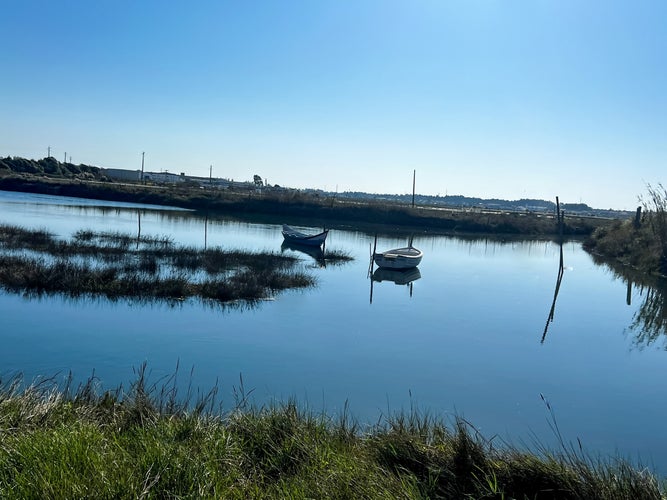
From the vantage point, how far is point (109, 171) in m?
132

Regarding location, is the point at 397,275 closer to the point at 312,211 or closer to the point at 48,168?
the point at 312,211

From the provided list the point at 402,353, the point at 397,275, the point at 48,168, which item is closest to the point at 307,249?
the point at 397,275

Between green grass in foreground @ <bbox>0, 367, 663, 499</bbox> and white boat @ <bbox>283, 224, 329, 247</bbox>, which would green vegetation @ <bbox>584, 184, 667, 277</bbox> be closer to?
white boat @ <bbox>283, 224, 329, 247</bbox>

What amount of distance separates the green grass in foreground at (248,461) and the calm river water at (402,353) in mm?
1546

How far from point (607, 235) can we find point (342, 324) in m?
35.4

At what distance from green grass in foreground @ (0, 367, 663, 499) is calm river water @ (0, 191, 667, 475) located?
1.55 meters

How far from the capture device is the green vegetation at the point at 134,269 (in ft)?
54.8

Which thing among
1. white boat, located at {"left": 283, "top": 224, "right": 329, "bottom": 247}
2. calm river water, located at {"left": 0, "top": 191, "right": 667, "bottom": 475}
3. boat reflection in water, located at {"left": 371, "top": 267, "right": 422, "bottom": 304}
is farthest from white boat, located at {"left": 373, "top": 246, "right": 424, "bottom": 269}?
white boat, located at {"left": 283, "top": 224, "right": 329, "bottom": 247}

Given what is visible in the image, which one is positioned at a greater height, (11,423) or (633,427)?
(11,423)

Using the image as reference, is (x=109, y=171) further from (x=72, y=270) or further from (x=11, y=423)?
(x=11, y=423)

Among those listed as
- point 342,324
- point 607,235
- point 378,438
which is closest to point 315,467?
point 378,438

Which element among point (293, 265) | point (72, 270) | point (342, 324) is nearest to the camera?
point (342, 324)

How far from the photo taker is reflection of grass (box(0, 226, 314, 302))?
54.9 feet

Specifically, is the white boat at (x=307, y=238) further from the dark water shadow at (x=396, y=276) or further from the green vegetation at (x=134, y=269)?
the dark water shadow at (x=396, y=276)
